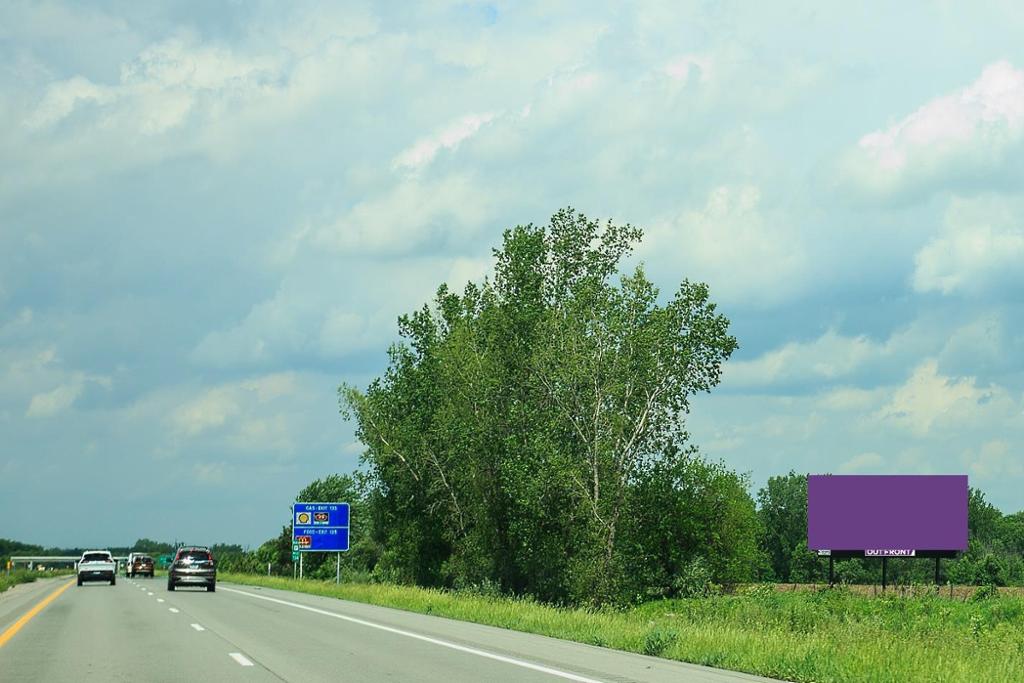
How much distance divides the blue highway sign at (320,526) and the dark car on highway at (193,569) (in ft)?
28.8

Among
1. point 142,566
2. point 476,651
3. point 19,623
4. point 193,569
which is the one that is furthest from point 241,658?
point 142,566

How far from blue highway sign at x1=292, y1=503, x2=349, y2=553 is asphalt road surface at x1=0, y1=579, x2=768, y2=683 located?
28.2 m

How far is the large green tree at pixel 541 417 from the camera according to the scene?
51.1m

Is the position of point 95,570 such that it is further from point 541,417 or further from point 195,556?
point 541,417

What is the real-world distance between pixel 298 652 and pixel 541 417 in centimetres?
3546

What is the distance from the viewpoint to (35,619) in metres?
29.5

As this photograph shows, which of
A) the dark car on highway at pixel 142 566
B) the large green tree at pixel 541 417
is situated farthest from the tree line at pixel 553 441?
the dark car on highway at pixel 142 566

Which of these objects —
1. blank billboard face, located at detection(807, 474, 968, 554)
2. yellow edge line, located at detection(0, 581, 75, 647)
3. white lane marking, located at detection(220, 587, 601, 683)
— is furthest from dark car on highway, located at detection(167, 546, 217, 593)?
blank billboard face, located at detection(807, 474, 968, 554)

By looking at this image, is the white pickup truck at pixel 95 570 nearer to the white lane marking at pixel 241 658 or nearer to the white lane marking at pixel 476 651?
the white lane marking at pixel 476 651

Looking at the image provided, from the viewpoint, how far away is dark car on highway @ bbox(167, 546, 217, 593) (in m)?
50.2

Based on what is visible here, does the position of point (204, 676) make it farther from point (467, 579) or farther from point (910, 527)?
point (910, 527)

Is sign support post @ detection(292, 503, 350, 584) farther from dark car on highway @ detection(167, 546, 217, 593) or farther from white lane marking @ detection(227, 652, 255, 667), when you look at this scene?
white lane marking @ detection(227, 652, 255, 667)

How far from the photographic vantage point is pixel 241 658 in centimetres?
1794

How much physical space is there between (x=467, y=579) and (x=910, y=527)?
75.7 ft
